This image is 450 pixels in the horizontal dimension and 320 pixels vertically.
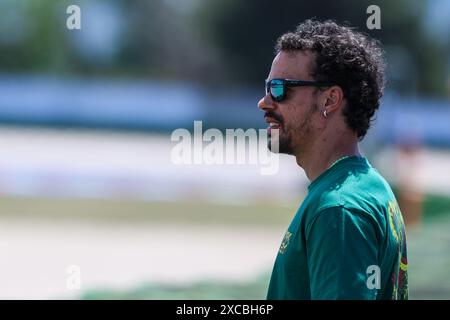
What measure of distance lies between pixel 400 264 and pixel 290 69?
813mm

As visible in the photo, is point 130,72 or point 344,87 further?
point 130,72

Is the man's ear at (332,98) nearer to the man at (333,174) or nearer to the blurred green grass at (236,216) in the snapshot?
the man at (333,174)

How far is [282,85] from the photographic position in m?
3.10

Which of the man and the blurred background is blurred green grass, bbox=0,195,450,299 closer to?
the blurred background

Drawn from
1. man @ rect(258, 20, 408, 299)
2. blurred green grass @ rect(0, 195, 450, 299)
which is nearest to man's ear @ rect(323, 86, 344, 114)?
man @ rect(258, 20, 408, 299)

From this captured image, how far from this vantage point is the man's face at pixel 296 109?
309cm

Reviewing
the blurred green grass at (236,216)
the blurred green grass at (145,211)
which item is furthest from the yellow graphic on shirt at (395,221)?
the blurred green grass at (145,211)

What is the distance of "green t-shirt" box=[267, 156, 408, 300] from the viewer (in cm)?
256

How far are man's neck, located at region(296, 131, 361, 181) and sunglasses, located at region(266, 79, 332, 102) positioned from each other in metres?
0.21

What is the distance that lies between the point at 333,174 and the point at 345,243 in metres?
0.42

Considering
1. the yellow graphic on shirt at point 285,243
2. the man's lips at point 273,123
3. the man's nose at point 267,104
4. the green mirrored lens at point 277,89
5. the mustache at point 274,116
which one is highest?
the green mirrored lens at point 277,89
